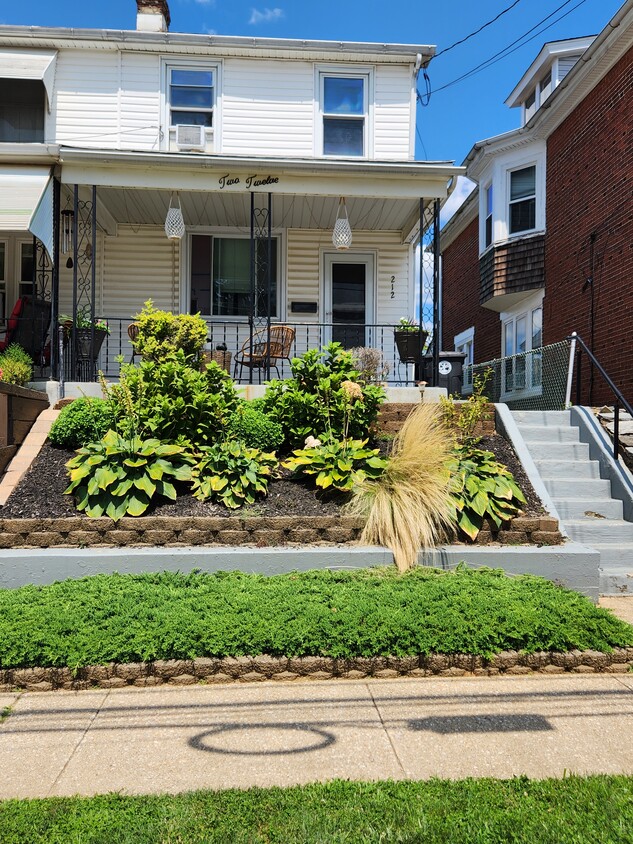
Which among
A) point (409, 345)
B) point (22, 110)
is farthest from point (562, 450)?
point (22, 110)

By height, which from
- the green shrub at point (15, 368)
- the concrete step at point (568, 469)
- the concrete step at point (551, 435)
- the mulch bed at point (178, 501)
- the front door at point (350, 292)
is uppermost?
the front door at point (350, 292)

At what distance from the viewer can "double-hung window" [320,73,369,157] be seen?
443 inches

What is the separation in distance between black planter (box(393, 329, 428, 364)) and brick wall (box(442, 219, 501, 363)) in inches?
287

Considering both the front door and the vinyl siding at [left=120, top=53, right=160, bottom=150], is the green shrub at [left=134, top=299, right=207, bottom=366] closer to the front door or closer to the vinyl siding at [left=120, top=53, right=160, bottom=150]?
the front door

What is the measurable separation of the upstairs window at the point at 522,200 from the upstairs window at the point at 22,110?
9.60m

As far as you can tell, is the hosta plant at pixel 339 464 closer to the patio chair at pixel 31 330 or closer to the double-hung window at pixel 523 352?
the double-hung window at pixel 523 352

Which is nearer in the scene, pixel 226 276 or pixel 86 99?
pixel 86 99

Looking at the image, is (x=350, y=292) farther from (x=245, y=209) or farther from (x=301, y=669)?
(x=301, y=669)

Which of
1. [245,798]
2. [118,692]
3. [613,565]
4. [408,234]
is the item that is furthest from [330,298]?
[245,798]

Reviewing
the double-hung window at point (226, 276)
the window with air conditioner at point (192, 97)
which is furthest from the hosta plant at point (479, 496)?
the window with air conditioner at point (192, 97)

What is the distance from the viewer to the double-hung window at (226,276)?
11.2 meters

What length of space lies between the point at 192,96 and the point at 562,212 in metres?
7.32

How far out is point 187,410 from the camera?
5.99m

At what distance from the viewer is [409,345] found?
935cm
